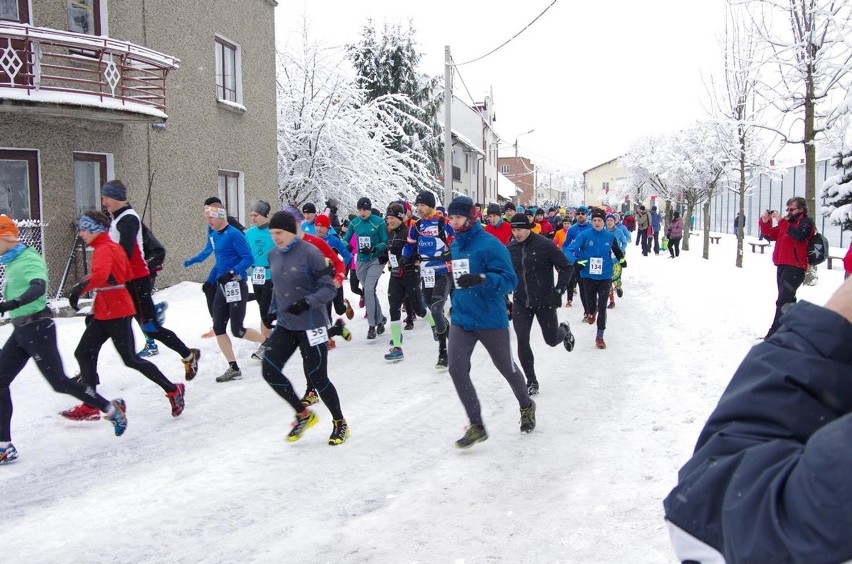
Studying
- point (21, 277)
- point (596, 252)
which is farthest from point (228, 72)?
point (21, 277)

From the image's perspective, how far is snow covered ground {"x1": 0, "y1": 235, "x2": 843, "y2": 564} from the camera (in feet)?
13.1

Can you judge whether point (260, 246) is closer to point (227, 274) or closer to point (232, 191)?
point (227, 274)

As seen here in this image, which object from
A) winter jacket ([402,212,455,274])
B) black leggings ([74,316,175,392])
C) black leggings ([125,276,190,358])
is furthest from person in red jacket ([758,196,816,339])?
black leggings ([74,316,175,392])

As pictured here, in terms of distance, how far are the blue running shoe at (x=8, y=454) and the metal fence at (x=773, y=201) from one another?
75.9 feet

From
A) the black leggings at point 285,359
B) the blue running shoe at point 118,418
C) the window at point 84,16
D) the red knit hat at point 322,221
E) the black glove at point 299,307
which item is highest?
the window at point 84,16

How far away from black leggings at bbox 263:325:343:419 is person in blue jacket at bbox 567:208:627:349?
5160 mm

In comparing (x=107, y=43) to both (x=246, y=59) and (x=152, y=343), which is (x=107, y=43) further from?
(x=246, y=59)

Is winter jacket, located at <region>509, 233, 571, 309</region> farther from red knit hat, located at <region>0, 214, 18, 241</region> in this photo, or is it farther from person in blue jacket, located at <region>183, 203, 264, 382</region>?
red knit hat, located at <region>0, 214, 18, 241</region>

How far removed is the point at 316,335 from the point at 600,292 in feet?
18.6

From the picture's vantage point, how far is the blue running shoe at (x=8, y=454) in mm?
5398

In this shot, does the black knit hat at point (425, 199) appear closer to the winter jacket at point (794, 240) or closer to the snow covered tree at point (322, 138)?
the winter jacket at point (794, 240)

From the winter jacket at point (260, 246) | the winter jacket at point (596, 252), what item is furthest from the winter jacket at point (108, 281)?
the winter jacket at point (596, 252)

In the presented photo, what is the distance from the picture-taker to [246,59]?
18.3m

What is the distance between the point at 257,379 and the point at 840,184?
20.9 metres
